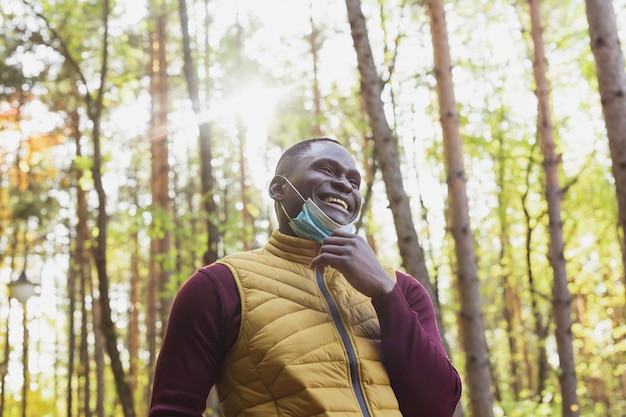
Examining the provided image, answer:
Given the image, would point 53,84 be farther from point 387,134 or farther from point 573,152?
point 387,134

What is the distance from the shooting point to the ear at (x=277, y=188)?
245 cm

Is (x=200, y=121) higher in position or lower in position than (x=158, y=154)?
lower

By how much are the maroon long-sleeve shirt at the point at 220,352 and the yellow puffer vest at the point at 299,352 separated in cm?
4

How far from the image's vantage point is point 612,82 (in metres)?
5.64

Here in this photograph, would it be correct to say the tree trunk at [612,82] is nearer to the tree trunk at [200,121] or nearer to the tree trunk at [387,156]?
the tree trunk at [387,156]

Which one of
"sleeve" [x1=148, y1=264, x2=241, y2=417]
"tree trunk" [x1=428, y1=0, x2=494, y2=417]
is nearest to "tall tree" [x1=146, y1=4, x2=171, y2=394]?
"tree trunk" [x1=428, y1=0, x2=494, y2=417]

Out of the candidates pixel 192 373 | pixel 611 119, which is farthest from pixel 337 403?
pixel 611 119

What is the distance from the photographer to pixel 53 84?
62.1ft

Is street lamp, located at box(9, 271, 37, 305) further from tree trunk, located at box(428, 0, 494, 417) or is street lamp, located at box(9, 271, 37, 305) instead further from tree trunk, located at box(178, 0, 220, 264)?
tree trunk, located at box(428, 0, 494, 417)

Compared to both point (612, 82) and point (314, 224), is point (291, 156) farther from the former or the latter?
point (612, 82)

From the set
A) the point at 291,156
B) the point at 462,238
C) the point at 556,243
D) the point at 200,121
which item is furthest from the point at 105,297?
the point at 291,156

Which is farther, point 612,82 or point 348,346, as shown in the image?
point 612,82

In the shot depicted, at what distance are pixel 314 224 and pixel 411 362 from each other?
0.54 m

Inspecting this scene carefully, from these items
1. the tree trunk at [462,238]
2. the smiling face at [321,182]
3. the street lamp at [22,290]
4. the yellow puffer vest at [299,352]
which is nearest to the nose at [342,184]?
the smiling face at [321,182]
